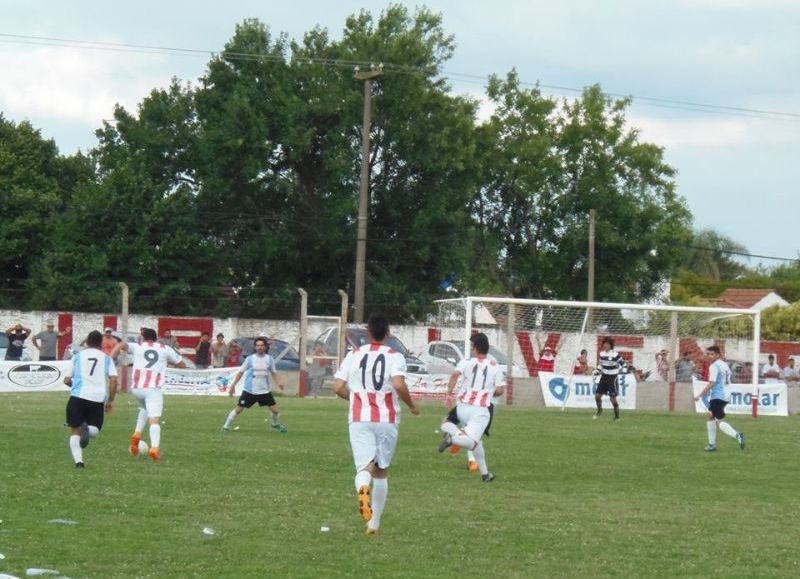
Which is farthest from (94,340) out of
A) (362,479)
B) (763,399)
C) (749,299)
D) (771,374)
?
(749,299)

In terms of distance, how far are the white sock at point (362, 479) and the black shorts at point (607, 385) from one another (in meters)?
20.7

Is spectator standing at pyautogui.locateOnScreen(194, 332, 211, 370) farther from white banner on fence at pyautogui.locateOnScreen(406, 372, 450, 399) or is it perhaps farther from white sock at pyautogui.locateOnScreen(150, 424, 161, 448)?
white sock at pyautogui.locateOnScreen(150, 424, 161, 448)

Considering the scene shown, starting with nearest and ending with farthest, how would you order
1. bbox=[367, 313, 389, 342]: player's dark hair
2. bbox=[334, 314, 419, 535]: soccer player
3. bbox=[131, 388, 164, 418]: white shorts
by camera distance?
bbox=[367, 313, 389, 342]: player's dark hair → bbox=[334, 314, 419, 535]: soccer player → bbox=[131, 388, 164, 418]: white shorts

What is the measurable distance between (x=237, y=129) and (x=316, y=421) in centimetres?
2871

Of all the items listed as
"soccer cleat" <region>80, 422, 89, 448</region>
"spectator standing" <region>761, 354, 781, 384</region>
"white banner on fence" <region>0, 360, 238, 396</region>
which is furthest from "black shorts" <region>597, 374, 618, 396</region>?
"soccer cleat" <region>80, 422, 89, 448</region>

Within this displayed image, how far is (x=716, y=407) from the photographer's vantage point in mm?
21578

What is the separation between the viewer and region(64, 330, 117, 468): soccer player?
15.6 metres

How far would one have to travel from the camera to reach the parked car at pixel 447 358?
36938 mm

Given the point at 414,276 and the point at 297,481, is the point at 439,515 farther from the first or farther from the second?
the point at 414,276

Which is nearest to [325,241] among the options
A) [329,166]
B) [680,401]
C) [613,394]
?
[329,166]

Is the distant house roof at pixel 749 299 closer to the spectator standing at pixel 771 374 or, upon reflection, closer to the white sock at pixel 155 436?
the spectator standing at pixel 771 374

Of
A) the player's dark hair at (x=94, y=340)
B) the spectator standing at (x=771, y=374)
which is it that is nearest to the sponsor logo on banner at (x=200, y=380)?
the spectator standing at (x=771, y=374)

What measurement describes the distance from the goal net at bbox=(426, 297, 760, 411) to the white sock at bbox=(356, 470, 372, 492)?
24.9 metres

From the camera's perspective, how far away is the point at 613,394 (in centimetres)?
3069
